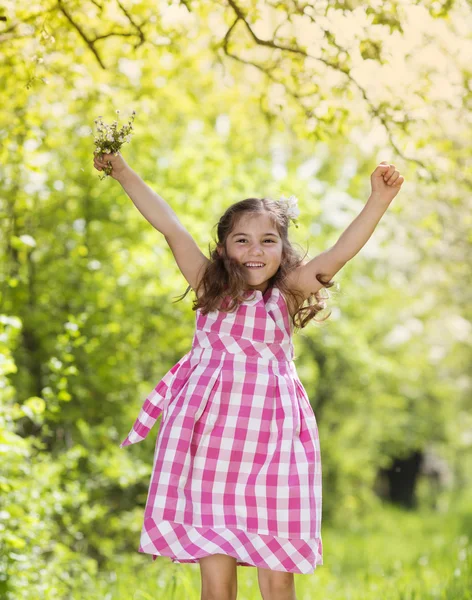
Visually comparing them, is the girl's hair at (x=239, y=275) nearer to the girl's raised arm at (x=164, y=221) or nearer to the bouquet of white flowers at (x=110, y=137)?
the girl's raised arm at (x=164, y=221)

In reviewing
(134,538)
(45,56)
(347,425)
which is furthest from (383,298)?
(45,56)

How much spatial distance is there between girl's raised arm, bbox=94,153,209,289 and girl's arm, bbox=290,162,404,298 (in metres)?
0.42

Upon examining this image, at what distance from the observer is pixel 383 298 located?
41.7 feet

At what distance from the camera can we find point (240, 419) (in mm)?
2865

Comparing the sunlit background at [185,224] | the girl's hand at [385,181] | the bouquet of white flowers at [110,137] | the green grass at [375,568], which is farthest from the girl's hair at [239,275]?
the green grass at [375,568]

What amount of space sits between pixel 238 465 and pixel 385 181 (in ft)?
3.54

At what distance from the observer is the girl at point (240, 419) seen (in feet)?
9.16

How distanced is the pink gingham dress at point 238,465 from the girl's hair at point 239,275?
0.09m

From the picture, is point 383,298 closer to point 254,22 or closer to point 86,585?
point 86,585

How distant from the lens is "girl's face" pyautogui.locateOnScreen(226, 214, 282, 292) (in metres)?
3.06

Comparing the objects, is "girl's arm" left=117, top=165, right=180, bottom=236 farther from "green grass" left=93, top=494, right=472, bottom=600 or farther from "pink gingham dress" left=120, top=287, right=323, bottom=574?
"green grass" left=93, top=494, right=472, bottom=600

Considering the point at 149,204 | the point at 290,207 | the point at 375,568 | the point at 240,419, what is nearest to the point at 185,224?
the point at 375,568

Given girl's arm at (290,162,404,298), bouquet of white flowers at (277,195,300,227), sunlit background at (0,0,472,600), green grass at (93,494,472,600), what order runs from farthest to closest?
green grass at (93,494,472,600) → sunlit background at (0,0,472,600) → bouquet of white flowers at (277,195,300,227) → girl's arm at (290,162,404,298)

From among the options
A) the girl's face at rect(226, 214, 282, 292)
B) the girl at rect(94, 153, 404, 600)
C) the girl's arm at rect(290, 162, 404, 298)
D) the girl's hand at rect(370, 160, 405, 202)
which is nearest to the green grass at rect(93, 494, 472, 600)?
the girl at rect(94, 153, 404, 600)
